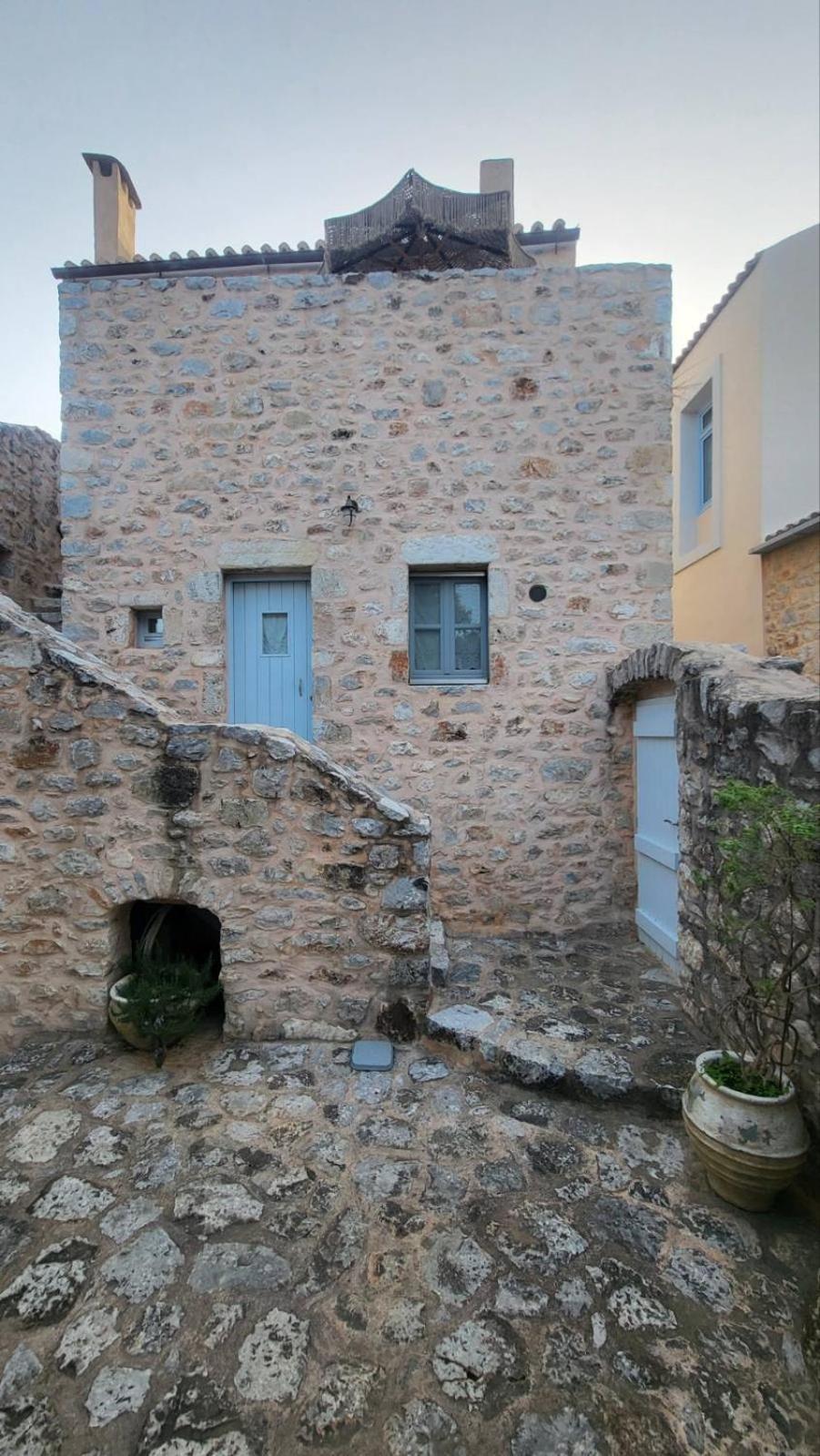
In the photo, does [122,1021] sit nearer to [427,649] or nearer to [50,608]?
[427,649]

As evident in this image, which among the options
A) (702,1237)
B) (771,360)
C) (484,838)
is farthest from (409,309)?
(702,1237)

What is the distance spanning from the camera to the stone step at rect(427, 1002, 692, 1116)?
2.58m

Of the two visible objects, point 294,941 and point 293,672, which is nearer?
point 294,941

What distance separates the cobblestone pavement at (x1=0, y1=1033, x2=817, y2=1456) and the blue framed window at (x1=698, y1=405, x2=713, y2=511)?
8.95m

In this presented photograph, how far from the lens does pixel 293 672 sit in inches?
186

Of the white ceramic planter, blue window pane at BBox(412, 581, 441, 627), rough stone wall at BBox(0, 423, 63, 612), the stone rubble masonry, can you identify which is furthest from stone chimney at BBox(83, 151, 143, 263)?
the white ceramic planter

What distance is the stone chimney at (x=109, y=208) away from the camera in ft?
17.6

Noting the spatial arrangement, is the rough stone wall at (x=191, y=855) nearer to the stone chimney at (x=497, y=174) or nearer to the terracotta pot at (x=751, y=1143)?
the terracotta pot at (x=751, y=1143)

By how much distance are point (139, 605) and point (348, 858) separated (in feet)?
9.79

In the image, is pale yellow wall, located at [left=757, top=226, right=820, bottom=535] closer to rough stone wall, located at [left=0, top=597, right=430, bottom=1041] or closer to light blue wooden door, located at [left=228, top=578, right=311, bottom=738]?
light blue wooden door, located at [left=228, top=578, right=311, bottom=738]

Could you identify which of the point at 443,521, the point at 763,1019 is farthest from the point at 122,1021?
the point at 443,521

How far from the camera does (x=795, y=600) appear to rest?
21.1 feet

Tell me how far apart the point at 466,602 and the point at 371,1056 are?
3323mm

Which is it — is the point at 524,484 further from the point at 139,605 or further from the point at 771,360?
the point at 771,360
